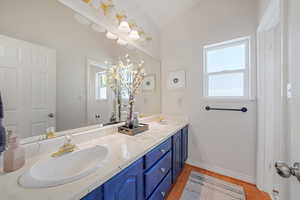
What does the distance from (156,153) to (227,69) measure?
1697 millimetres

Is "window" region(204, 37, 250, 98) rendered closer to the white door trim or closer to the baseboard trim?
the white door trim

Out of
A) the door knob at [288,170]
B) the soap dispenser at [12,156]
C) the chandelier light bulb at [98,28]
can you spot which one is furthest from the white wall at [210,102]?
the soap dispenser at [12,156]

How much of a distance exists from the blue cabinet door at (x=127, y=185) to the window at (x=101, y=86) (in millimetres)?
864

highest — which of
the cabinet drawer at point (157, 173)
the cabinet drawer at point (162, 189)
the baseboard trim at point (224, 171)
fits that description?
the cabinet drawer at point (157, 173)

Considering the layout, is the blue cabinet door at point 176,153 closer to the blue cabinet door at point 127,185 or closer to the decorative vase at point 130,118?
the decorative vase at point 130,118

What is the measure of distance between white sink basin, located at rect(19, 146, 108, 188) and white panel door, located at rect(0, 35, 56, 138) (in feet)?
1.02

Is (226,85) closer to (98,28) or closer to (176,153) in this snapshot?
(176,153)

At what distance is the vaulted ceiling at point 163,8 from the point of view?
1.94m

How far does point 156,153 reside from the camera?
1.19 m

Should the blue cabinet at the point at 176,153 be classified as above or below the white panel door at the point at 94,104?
below

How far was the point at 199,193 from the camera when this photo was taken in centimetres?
156

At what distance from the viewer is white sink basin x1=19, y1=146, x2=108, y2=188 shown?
1.90 ft

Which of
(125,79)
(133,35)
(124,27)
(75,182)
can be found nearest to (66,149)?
(75,182)

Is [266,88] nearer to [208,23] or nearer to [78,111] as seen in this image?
[208,23]
